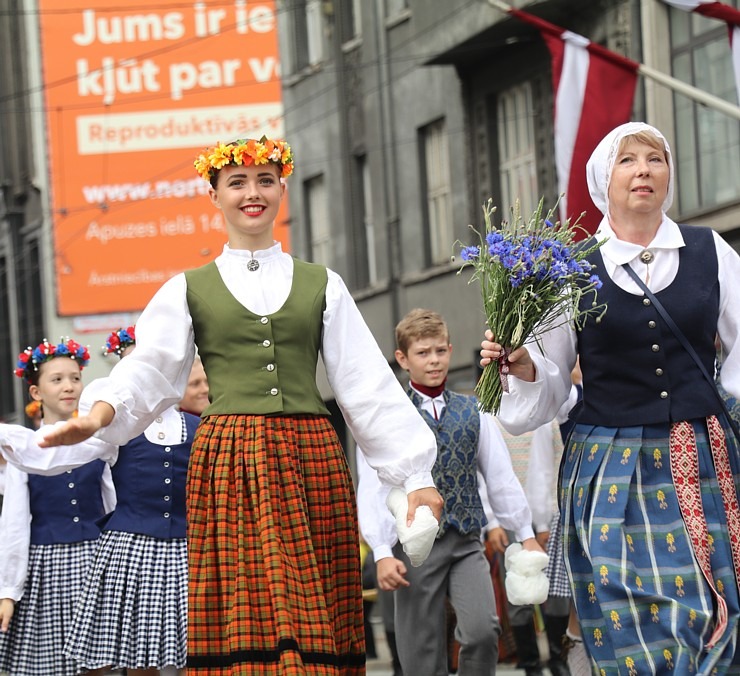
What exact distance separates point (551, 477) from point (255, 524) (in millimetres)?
4677

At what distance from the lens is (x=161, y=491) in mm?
8258

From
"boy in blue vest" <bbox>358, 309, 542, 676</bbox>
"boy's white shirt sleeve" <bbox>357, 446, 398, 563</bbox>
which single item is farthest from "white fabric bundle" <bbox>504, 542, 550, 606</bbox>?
"boy's white shirt sleeve" <bbox>357, 446, 398, 563</bbox>

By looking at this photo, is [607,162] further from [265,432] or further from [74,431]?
[74,431]

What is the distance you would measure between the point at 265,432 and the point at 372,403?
41 cm

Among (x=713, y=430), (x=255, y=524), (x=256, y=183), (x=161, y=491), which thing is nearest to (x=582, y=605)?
(x=713, y=430)

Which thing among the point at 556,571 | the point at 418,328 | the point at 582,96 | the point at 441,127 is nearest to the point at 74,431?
the point at 418,328

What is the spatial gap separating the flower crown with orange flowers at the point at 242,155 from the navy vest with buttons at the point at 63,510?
2.80 metres

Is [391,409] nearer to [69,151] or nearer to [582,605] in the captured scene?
[582,605]

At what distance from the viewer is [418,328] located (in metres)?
8.83

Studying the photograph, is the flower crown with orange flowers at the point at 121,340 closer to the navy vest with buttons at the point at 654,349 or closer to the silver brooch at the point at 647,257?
the navy vest with buttons at the point at 654,349

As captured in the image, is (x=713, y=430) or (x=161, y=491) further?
(x=161, y=491)

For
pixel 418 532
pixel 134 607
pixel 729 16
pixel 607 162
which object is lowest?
pixel 134 607

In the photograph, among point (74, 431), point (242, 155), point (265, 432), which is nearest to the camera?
point (74, 431)

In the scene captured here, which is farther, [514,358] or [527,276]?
[514,358]
